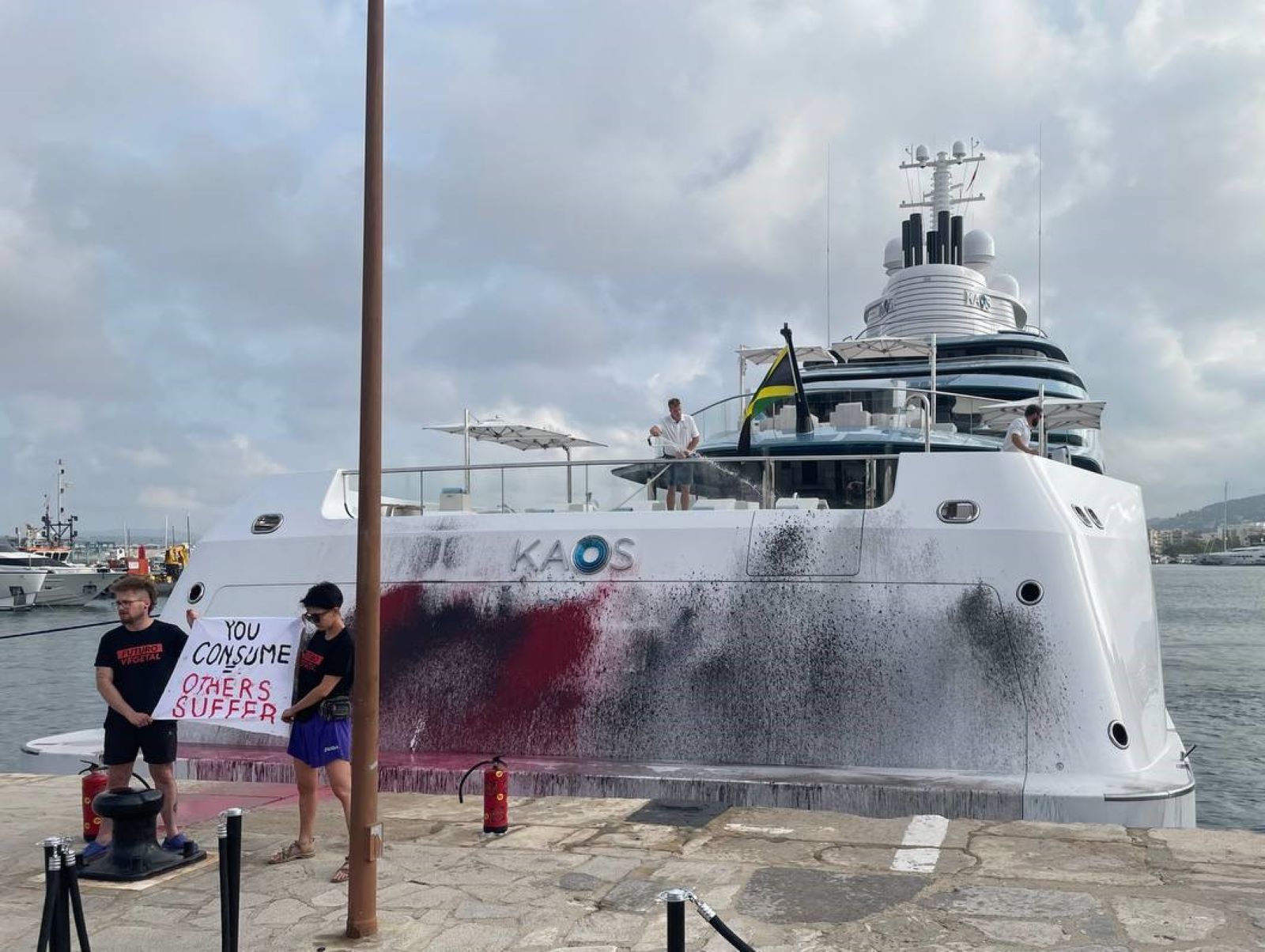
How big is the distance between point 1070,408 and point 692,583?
279 inches

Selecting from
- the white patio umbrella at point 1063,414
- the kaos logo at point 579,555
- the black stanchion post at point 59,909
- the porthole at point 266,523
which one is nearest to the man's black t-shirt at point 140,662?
the black stanchion post at point 59,909

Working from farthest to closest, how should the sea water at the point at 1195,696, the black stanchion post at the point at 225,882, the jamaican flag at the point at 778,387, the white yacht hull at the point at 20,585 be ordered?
the white yacht hull at the point at 20,585 → the sea water at the point at 1195,696 → the jamaican flag at the point at 778,387 → the black stanchion post at the point at 225,882

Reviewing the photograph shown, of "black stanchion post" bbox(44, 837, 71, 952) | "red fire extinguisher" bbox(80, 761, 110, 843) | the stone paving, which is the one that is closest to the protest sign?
the stone paving

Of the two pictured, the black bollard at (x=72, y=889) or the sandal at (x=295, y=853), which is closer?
the black bollard at (x=72, y=889)

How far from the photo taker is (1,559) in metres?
66.3

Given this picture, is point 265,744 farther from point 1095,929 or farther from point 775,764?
point 1095,929

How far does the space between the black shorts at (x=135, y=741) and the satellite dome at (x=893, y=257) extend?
30246 millimetres

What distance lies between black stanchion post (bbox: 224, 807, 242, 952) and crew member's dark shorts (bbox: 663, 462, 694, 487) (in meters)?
6.71

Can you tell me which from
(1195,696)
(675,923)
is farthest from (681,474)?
(1195,696)

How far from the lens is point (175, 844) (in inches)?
266

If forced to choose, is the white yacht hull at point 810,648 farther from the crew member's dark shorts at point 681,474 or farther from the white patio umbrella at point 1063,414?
the white patio umbrella at point 1063,414

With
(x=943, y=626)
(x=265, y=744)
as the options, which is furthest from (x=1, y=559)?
(x=943, y=626)

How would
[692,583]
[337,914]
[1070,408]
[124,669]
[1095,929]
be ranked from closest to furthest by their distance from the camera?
[1095,929] → [337,914] → [124,669] → [692,583] → [1070,408]

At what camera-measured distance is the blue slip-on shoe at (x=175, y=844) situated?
6727mm
